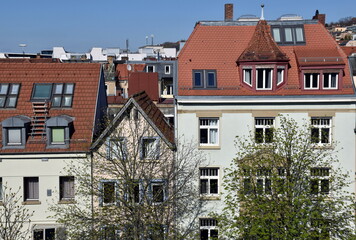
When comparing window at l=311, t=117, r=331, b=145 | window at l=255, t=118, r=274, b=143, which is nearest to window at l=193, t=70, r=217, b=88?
window at l=255, t=118, r=274, b=143

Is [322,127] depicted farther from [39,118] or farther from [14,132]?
[14,132]

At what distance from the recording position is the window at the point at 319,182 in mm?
22328

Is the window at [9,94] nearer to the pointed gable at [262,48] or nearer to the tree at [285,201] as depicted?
the pointed gable at [262,48]

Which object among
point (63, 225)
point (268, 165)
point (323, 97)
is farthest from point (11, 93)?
point (323, 97)

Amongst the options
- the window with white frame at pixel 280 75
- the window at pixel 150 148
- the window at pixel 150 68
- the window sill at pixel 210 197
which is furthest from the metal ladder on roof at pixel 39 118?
the window at pixel 150 68

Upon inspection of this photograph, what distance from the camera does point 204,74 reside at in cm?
2753

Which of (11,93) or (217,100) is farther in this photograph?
(11,93)

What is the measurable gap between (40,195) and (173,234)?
8.72 meters

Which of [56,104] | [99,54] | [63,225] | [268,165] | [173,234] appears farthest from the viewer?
[99,54]

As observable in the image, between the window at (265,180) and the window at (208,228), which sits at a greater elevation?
the window at (265,180)

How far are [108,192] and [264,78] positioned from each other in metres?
12.1

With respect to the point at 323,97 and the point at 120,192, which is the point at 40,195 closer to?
the point at 120,192

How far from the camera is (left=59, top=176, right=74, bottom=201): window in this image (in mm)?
26438

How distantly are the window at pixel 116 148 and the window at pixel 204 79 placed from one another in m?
6.06
